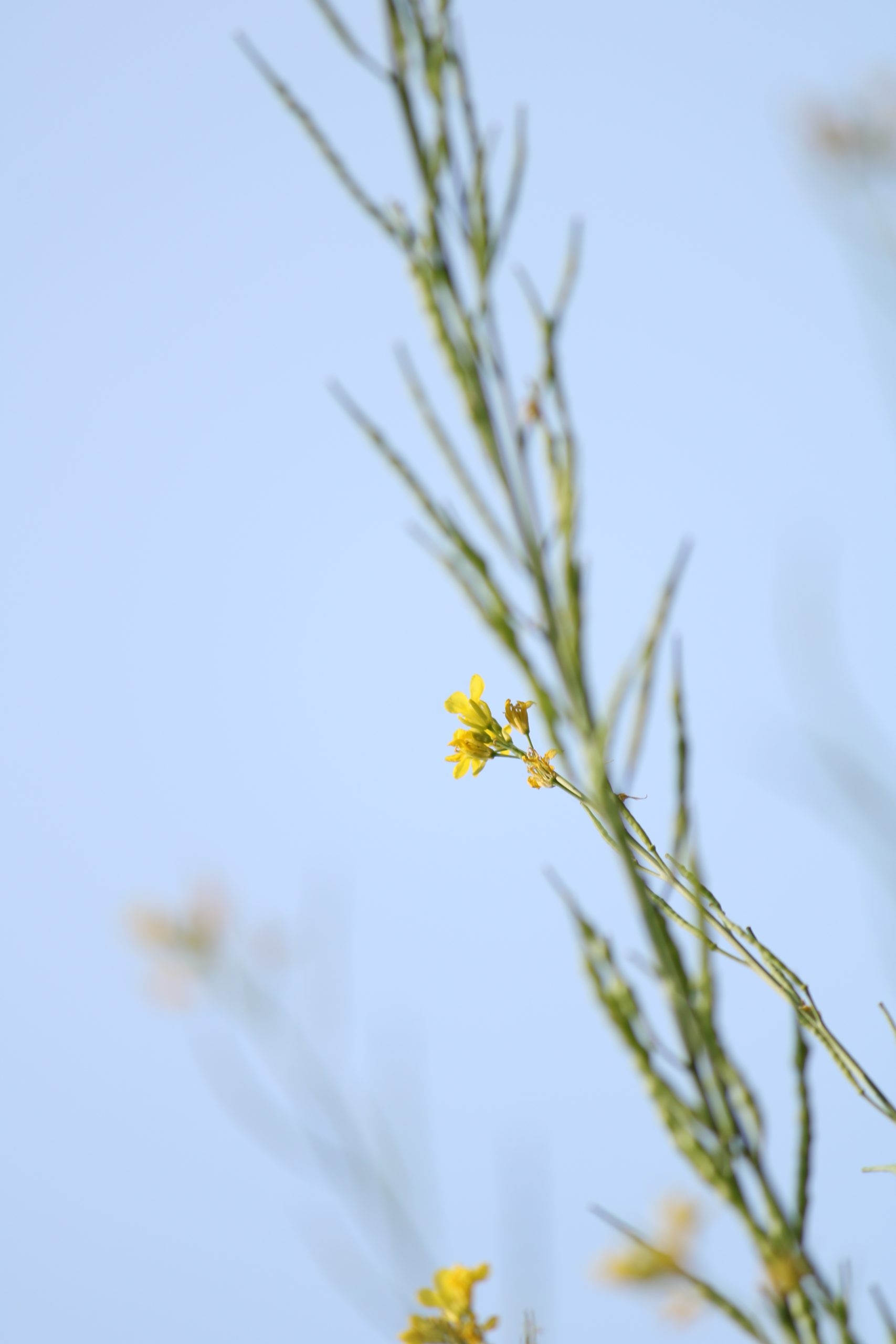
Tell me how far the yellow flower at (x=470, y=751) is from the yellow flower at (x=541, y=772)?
0.11 m

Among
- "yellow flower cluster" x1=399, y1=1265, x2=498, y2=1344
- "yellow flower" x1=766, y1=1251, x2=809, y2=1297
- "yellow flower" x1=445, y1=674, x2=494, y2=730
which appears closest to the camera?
"yellow flower" x1=766, y1=1251, x2=809, y2=1297

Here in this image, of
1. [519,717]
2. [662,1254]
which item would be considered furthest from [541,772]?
[662,1254]

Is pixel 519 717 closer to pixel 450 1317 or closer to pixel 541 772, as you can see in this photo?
pixel 541 772

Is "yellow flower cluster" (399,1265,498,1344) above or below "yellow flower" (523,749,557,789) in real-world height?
below

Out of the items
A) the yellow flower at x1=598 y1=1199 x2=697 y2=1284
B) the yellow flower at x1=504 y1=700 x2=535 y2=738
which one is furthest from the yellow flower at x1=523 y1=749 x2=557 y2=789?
the yellow flower at x1=598 y1=1199 x2=697 y2=1284

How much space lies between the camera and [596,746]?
665 mm

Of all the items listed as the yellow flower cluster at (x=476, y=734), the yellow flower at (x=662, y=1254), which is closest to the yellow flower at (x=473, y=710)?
the yellow flower cluster at (x=476, y=734)

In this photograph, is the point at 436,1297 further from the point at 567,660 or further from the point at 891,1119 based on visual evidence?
the point at 567,660

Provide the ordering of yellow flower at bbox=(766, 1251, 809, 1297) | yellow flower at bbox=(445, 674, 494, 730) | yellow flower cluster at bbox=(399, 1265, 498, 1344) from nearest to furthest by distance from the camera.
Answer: yellow flower at bbox=(766, 1251, 809, 1297) → yellow flower cluster at bbox=(399, 1265, 498, 1344) → yellow flower at bbox=(445, 674, 494, 730)

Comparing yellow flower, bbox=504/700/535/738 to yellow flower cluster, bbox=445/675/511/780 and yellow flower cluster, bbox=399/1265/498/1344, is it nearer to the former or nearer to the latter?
yellow flower cluster, bbox=445/675/511/780

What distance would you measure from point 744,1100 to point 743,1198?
6cm

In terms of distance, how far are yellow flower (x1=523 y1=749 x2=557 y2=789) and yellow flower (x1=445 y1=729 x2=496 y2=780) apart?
110 mm

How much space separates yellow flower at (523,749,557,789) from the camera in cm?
106

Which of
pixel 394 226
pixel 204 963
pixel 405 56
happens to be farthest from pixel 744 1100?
pixel 204 963
